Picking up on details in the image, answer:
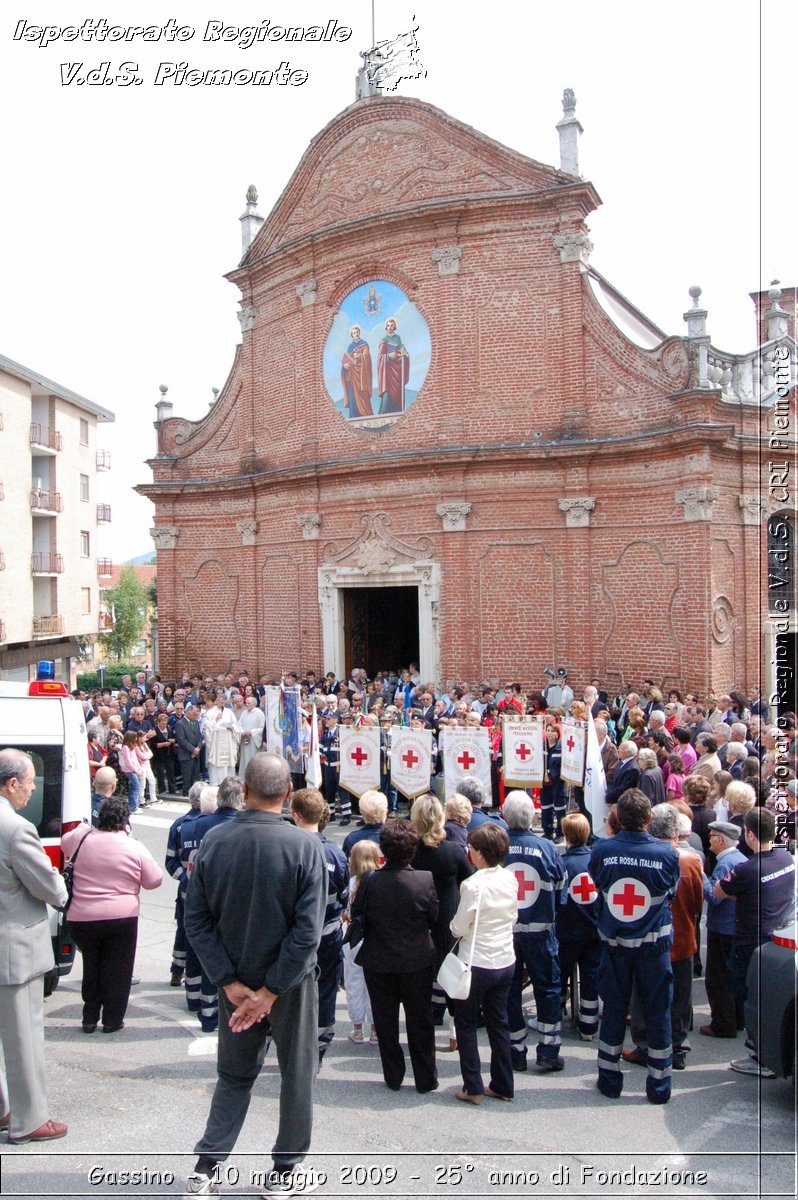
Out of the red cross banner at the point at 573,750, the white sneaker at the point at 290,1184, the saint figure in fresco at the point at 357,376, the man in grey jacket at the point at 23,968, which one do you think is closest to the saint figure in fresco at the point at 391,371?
the saint figure in fresco at the point at 357,376

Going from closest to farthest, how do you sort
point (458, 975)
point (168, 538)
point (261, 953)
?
point (261, 953) → point (458, 975) → point (168, 538)

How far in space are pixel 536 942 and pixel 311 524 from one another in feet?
50.3

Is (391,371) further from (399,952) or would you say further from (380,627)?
(399,952)

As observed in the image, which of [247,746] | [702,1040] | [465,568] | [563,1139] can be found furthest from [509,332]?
[563,1139]

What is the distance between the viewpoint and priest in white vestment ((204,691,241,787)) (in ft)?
48.2

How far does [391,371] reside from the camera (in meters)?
19.2

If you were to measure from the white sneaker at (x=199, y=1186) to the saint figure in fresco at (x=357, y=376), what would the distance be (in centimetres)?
1672

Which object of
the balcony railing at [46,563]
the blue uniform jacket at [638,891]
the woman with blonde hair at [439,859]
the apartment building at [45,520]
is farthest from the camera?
the balcony railing at [46,563]

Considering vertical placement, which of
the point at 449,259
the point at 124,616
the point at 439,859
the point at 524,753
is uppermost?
the point at 449,259

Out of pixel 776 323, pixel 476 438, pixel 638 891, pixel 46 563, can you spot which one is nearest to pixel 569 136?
pixel 776 323

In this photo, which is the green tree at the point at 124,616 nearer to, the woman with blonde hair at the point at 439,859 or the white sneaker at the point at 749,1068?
the woman with blonde hair at the point at 439,859

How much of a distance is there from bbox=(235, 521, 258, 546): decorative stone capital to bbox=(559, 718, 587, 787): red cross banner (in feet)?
40.6

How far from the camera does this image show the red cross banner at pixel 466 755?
1148 cm

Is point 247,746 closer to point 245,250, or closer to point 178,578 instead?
point 178,578
